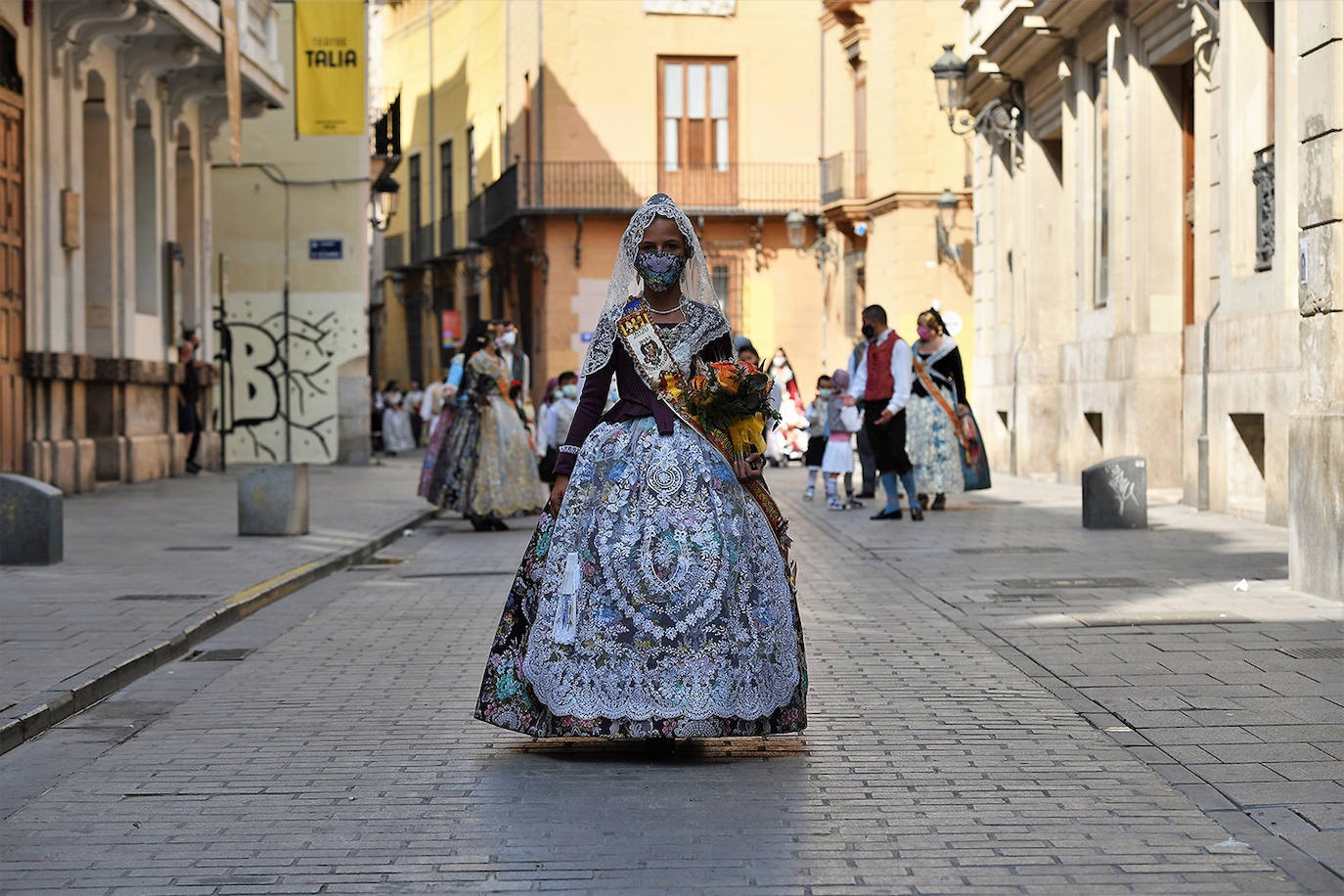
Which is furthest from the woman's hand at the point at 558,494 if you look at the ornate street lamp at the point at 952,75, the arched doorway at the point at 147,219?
the arched doorway at the point at 147,219

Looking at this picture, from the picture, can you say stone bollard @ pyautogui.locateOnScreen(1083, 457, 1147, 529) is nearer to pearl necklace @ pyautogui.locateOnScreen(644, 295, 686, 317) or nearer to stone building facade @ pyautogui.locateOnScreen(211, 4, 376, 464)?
pearl necklace @ pyautogui.locateOnScreen(644, 295, 686, 317)

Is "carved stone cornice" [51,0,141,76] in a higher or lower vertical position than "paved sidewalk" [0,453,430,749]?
higher

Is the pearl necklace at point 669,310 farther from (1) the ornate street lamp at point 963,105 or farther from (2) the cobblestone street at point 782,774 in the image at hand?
(1) the ornate street lamp at point 963,105

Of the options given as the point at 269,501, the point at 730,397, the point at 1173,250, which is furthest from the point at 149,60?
the point at 730,397

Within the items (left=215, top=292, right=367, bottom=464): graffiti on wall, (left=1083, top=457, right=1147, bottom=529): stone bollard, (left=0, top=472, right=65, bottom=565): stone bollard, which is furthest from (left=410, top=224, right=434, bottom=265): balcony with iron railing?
(left=0, top=472, right=65, bottom=565): stone bollard

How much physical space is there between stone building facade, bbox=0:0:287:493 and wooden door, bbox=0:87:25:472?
24 mm

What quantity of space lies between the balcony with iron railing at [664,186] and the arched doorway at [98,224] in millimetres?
18731

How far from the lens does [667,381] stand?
21.0 ft

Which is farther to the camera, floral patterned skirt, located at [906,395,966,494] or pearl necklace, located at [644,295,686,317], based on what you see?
floral patterned skirt, located at [906,395,966,494]

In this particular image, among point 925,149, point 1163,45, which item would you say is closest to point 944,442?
point 1163,45

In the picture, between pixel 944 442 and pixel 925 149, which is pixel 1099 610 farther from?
pixel 925 149

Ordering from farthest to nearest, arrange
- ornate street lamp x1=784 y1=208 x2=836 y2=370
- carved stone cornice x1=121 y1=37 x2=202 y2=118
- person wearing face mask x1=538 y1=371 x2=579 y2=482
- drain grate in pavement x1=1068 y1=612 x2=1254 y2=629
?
ornate street lamp x1=784 y1=208 x2=836 y2=370 → carved stone cornice x1=121 y1=37 x2=202 y2=118 → person wearing face mask x1=538 y1=371 x2=579 y2=482 → drain grate in pavement x1=1068 y1=612 x2=1254 y2=629

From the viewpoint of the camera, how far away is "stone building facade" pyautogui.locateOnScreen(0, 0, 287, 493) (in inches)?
768

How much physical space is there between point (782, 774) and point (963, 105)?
72.5 feet
